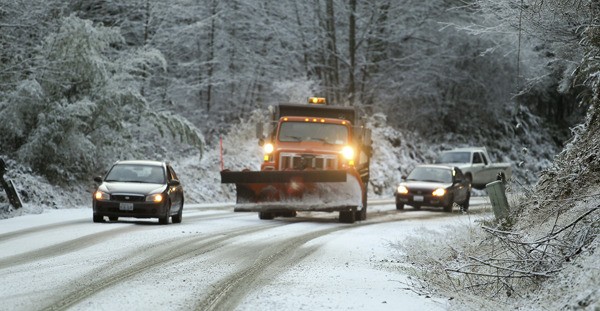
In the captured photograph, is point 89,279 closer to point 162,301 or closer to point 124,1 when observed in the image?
point 162,301

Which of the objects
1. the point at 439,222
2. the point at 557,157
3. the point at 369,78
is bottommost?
the point at 439,222

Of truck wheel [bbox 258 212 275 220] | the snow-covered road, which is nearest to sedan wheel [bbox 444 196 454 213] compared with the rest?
truck wheel [bbox 258 212 275 220]

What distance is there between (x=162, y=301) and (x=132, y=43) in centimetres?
2868

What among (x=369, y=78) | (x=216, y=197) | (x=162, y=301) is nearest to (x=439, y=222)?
(x=216, y=197)

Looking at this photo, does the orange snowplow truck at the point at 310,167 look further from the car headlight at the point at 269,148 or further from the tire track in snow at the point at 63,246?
the tire track in snow at the point at 63,246

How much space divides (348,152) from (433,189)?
6.55 metres

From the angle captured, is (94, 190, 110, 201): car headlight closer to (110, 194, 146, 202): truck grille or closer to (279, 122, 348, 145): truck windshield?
(110, 194, 146, 202): truck grille

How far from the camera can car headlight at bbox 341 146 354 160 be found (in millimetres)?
23328

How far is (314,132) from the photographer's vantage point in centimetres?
2372

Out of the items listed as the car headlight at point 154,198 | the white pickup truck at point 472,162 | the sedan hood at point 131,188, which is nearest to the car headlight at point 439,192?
the white pickup truck at point 472,162

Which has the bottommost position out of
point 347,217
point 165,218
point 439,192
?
point 347,217

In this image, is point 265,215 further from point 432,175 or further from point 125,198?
point 432,175

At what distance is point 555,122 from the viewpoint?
57156 mm

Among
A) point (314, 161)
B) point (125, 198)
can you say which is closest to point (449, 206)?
point (314, 161)
